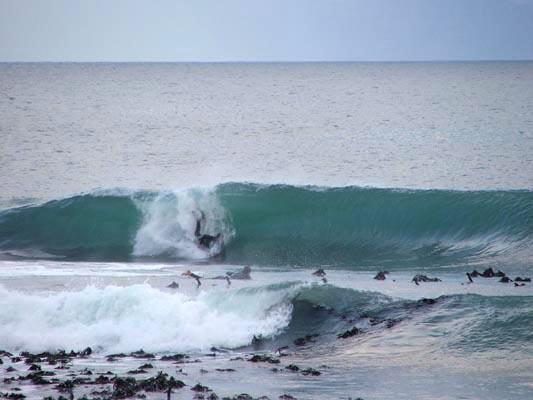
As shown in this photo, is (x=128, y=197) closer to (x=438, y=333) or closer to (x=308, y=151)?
(x=438, y=333)

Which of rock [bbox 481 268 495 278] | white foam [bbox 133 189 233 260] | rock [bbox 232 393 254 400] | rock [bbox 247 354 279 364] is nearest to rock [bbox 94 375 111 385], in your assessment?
rock [bbox 232 393 254 400]

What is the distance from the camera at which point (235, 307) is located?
23328 millimetres

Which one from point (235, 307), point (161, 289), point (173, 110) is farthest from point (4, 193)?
point (173, 110)

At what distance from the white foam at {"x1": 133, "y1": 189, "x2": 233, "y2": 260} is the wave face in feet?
0.12

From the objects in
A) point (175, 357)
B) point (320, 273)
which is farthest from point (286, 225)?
point (175, 357)

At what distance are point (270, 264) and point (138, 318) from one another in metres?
9.75

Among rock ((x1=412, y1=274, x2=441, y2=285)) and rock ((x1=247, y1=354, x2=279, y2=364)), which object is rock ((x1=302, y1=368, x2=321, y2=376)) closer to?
rock ((x1=247, y1=354, x2=279, y2=364))

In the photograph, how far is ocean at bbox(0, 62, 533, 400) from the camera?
1828 cm

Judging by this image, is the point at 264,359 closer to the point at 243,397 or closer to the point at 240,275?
the point at 243,397

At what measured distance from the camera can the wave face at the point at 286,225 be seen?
33.3 m

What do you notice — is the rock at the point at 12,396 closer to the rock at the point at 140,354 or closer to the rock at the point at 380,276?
the rock at the point at 140,354

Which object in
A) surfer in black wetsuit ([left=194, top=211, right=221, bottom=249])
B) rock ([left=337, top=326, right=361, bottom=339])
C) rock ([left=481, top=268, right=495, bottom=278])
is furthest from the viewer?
surfer in black wetsuit ([left=194, top=211, right=221, bottom=249])

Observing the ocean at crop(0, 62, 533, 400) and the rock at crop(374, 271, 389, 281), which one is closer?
the ocean at crop(0, 62, 533, 400)

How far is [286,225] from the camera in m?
36.7
